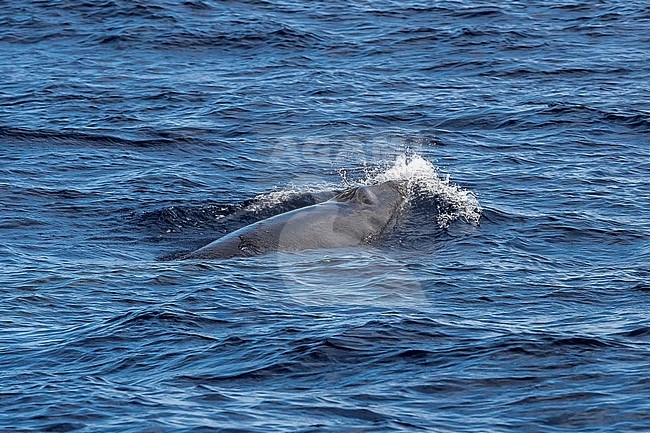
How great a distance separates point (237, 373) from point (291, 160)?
40.4ft

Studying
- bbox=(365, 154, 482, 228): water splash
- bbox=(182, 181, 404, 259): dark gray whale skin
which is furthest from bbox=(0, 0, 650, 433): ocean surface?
bbox=(182, 181, 404, 259): dark gray whale skin

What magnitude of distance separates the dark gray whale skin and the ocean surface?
0.36 metres

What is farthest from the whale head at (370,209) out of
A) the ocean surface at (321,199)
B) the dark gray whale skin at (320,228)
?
the ocean surface at (321,199)

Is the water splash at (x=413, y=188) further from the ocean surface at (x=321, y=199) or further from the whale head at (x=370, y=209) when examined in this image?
the whale head at (x=370, y=209)

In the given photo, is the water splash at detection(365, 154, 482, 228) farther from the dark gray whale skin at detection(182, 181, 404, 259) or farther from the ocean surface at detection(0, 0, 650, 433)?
A: the dark gray whale skin at detection(182, 181, 404, 259)

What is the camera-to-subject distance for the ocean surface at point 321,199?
559 inches

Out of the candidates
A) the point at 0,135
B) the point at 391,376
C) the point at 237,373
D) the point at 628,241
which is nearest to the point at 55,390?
the point at 237,373

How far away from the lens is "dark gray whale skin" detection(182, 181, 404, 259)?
19.9 meters

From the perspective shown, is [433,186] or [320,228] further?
[433,186]

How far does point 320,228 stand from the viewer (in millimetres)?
20578

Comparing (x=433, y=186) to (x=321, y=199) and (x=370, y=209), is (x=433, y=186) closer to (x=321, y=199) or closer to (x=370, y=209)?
(x=321, y=199)

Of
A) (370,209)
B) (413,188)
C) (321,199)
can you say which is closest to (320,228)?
(370,209)

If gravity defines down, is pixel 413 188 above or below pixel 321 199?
above

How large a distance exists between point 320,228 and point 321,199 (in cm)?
289
